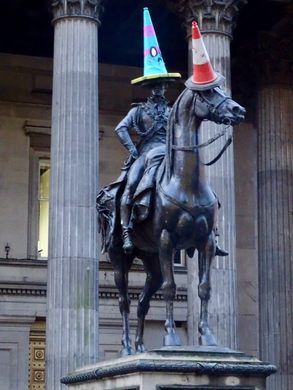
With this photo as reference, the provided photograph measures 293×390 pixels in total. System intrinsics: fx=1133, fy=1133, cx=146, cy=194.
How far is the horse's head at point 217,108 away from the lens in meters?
12.6

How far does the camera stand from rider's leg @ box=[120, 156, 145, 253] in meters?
13.1

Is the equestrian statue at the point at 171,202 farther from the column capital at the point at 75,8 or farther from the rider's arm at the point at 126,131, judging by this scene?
the column capital at the point at 75,8

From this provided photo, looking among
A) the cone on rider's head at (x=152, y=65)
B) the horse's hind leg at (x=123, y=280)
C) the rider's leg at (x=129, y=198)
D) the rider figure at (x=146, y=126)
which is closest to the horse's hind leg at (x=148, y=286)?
the horse's hind leg at (x=123, y=280)

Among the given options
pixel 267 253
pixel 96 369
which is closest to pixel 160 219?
pixel 96 369

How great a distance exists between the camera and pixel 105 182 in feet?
113

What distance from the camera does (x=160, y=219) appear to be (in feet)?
41.9

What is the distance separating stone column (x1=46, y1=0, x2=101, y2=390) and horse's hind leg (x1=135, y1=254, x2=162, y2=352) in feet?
37.5

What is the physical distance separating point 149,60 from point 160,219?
239cm

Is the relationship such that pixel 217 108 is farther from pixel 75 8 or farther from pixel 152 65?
pixel 75 8

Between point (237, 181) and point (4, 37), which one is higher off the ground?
point (4, 37)

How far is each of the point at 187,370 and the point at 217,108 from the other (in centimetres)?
302

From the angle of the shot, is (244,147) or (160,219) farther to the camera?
(244,147)

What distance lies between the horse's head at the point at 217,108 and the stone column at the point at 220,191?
1310cm

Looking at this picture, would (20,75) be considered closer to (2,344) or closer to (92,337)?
(2,344)
